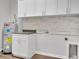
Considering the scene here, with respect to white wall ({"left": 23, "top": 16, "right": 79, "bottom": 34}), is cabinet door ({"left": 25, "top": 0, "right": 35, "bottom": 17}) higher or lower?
higher

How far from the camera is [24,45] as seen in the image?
2635mm

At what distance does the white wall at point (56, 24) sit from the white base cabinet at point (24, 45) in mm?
436

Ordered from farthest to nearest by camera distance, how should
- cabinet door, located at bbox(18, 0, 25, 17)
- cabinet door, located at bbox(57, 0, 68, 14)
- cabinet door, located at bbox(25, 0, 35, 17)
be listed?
cabinet door, located at bbox(18, 0, 25, 17)
cabinet door, located at bbox(25, 0, 35, 17)
cabinet door, located at bbox(57, 0, 68, 14)

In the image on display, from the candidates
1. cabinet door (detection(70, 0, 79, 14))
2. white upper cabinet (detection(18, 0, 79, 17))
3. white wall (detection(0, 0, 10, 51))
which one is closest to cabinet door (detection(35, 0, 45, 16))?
white upper cabinet (detection(18, 0, 79, 17))

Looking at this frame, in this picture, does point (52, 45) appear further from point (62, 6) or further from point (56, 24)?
point (62, 6)

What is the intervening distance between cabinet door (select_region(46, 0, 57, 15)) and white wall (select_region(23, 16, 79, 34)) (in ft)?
0.86

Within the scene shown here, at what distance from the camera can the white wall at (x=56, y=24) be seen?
96.3 inches

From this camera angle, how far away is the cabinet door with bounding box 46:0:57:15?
2.44m

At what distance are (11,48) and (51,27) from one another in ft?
3.98

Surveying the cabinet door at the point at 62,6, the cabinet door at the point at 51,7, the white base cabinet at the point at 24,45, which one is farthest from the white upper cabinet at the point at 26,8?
the cabinet door at the point at 62,6

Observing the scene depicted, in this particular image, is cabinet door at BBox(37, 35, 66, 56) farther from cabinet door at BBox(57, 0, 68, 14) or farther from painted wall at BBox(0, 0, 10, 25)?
painted wall at BBox(0, 0, 10, 25)

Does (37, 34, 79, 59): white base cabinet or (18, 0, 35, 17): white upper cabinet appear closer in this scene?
(37, 34, 79, 59): white base cabinet

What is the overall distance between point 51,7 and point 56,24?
42 cm

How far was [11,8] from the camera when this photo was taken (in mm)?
3711
